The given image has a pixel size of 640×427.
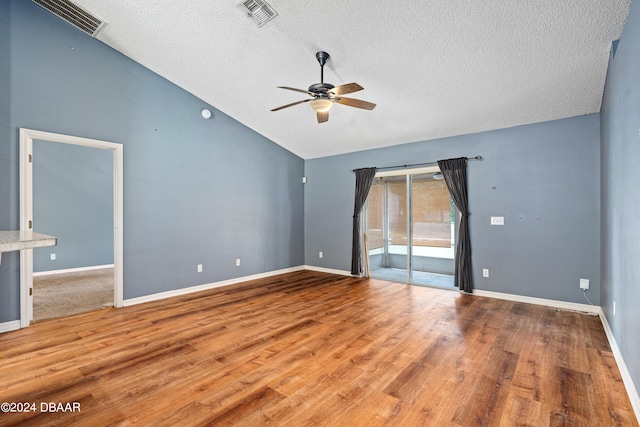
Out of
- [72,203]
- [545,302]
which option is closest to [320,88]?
[545,302]

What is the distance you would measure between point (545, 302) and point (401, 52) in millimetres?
3906

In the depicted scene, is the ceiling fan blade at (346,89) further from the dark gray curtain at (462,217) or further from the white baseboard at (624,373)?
the white baseboard at (624,373)

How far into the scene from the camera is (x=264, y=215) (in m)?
6.02

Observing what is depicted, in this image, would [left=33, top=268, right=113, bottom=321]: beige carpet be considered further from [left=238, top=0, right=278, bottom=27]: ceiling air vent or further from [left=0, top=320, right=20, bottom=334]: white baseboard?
[left=238, top=0, right=278, bottom=27]: ceiling air vent

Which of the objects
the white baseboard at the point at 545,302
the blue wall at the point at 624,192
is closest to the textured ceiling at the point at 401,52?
the blue wall at the point at 624,192

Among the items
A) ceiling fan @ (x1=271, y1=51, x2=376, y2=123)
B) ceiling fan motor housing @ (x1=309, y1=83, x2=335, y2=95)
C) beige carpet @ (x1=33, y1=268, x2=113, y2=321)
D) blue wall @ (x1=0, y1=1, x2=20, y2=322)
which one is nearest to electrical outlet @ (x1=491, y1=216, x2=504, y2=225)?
ceiling fan @ (x1=271, y1=51, x2=376, y2=123)

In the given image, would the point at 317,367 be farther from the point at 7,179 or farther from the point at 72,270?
the point at 72,270

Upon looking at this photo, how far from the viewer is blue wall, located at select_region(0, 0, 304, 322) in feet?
10.9

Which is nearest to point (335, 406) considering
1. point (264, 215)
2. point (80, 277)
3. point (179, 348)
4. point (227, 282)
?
point (179, 348)

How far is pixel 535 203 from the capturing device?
13.8ft

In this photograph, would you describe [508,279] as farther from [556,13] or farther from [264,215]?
[264,215]

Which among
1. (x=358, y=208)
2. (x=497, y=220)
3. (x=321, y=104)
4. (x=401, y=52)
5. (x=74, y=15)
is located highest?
(x=74, y=15)

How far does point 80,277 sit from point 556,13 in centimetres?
831

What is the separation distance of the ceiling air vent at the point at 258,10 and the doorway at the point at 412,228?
11.2 ft
